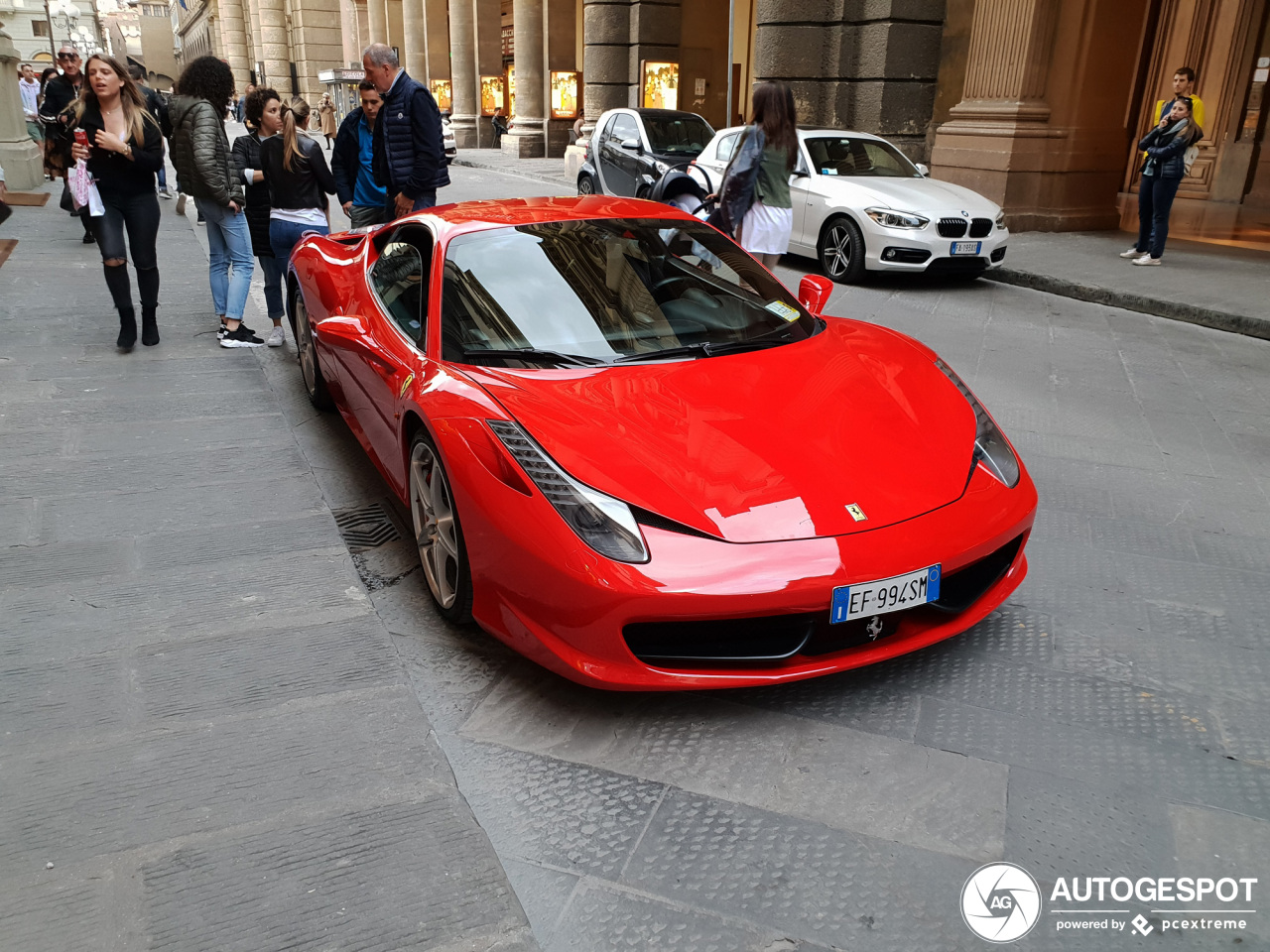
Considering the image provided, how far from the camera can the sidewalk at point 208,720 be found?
7.02 ft

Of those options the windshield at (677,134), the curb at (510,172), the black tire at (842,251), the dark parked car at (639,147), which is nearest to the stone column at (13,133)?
the curb at (510,172)

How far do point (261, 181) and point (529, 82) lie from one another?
22.9 meters

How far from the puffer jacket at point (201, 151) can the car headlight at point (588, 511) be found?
15.0ft

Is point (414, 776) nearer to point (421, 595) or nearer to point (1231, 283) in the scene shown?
point (421, 595)

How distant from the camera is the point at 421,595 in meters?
3.62

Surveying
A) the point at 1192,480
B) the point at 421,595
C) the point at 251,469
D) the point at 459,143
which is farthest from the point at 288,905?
the point at 459,143

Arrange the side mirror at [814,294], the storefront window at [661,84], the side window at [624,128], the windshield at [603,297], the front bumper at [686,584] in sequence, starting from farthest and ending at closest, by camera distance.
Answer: the storefront window at [661,84], the side window at [624,128], the side mirror at [814,294], the windshield at [603,297], the front bumper at [686,584]

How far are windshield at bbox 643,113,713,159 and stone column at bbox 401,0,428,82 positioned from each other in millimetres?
26079

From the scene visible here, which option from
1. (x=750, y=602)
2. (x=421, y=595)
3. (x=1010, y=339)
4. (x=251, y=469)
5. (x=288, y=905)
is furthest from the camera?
(x=1010, y=339)

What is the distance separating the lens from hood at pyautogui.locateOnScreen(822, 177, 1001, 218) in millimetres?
9562

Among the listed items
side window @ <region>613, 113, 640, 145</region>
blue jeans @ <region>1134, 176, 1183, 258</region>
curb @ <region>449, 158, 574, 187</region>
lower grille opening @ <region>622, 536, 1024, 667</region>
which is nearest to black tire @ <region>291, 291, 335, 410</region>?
lower grille opening @ <region>622, 536, 1024, 667</region>

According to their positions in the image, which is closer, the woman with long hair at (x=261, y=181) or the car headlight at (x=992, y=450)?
the car headlight at (x=992, y=450)

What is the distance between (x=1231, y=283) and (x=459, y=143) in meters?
28.5

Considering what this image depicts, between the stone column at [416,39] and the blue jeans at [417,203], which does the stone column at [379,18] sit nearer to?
the stone column at [416,39]
